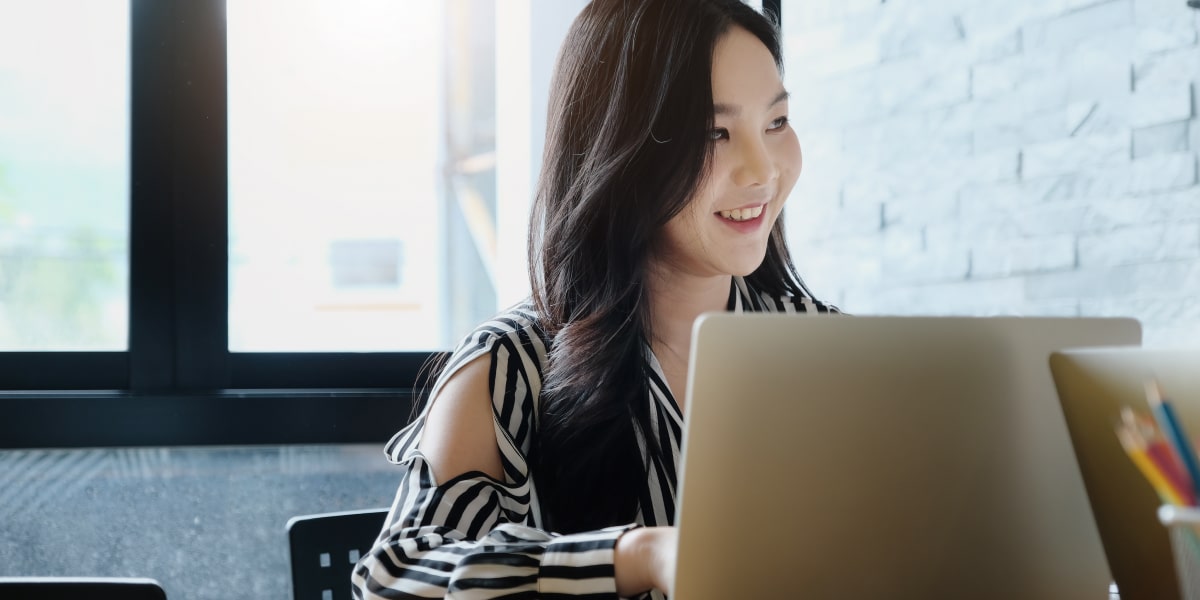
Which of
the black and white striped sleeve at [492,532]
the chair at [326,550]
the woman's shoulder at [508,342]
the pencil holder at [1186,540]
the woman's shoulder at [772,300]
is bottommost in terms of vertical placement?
the chair at [326,550]

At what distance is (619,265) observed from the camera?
1.26 metres

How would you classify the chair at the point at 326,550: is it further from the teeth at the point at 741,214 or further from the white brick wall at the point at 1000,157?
the white brick wall at the point at 1000,157

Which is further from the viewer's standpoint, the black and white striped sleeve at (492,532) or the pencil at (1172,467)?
the black and white striped sleeve at (492,532)

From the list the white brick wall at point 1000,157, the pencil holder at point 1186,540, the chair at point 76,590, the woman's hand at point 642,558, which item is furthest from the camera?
the white brick wall at point 1000,157

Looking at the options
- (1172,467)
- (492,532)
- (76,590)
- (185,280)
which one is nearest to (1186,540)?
(1172,467)

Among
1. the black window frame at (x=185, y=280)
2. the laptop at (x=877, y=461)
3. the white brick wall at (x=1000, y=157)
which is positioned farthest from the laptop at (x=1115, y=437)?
the black window frame at (x=185, y=280)

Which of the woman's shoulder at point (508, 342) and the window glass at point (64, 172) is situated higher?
the window glass at point (64, 172)

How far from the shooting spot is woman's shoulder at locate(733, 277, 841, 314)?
1.44m

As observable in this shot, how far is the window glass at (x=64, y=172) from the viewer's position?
6.08ft

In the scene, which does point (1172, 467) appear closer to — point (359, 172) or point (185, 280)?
point (185, 280)

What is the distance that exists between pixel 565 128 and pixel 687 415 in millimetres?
757

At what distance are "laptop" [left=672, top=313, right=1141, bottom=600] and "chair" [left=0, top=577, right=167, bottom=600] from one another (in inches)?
26.0

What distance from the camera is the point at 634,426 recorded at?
1.21 meters

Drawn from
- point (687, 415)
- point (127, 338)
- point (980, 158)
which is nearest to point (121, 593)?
point (687, 415)
